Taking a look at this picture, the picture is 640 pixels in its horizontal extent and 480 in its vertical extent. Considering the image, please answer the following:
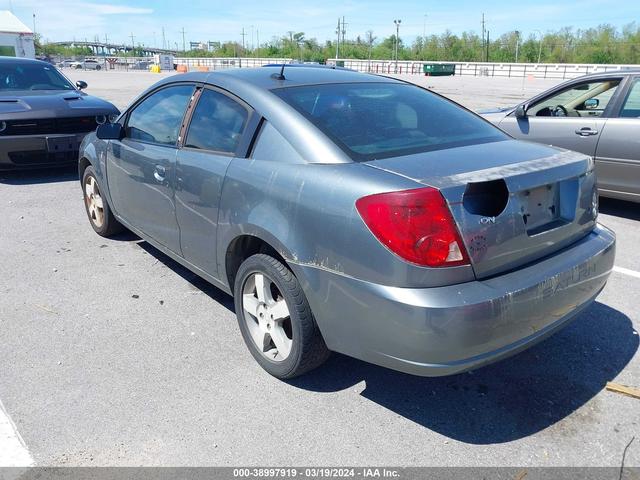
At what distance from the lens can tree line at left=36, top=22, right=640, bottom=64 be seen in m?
92.8

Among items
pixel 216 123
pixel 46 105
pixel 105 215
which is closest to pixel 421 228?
pixel 216 123

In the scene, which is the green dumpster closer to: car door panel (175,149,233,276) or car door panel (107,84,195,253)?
car door panel (107,84,195,253)

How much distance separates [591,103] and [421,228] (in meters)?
5.17

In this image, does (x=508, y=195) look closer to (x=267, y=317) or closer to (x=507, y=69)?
(x=267, y=317)

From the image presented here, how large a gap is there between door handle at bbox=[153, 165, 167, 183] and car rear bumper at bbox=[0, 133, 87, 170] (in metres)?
4.38

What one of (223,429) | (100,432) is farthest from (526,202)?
(100,432)

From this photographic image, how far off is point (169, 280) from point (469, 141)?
2.63m

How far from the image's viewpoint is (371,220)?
2.38 meters

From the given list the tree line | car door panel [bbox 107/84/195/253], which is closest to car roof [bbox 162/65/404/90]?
car door panel [bbox 107/84/195/253]

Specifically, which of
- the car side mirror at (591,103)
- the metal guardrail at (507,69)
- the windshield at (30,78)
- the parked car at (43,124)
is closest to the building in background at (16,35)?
the metal guardrail at (507,69)

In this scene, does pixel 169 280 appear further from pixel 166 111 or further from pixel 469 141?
pixel 469 141

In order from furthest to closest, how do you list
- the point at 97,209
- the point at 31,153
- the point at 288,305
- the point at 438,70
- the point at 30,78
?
the point at 438,70
the point at 30,78
the point at 31,153
the point at 97,209
the point at 288,305

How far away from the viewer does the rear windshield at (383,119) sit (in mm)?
2883

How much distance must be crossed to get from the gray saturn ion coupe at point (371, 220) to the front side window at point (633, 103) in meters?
3.33
